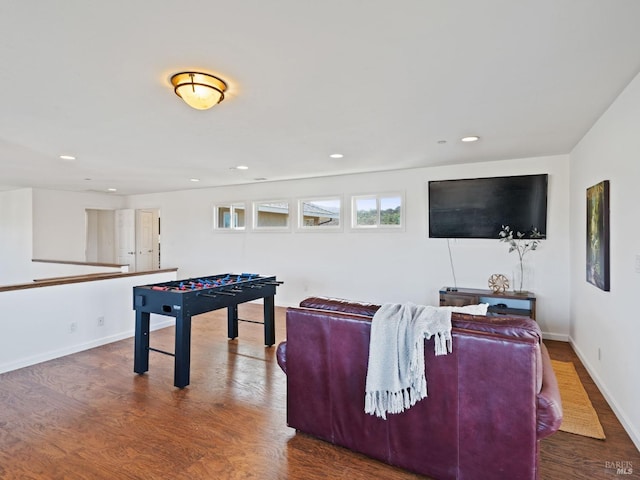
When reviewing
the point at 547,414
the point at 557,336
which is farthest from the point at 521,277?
the point at 547,414

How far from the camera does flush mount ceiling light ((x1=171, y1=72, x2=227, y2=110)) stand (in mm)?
2242

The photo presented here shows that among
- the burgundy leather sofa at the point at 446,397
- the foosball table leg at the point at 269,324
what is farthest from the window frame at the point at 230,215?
the burgundy leather sofa at the point at 446,397

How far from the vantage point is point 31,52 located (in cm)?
196

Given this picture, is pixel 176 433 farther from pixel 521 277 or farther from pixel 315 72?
pixel 521 277

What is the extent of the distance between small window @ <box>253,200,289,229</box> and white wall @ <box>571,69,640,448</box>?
4.63 metres

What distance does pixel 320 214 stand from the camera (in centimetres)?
633

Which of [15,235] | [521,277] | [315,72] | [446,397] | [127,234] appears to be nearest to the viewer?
[446,397]

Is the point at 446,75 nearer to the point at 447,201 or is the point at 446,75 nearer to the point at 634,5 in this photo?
the point at 634,5

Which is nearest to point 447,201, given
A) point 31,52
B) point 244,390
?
point 244,390

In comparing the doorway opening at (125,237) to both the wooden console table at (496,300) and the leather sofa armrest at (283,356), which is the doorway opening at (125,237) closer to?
the wooden console table at (496,300)

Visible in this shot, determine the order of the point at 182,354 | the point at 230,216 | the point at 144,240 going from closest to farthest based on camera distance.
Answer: the point at 182,354, the point at 230,216, the point at 144,240

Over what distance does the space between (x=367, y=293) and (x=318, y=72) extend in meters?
4.13

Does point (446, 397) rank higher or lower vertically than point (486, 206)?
lower
